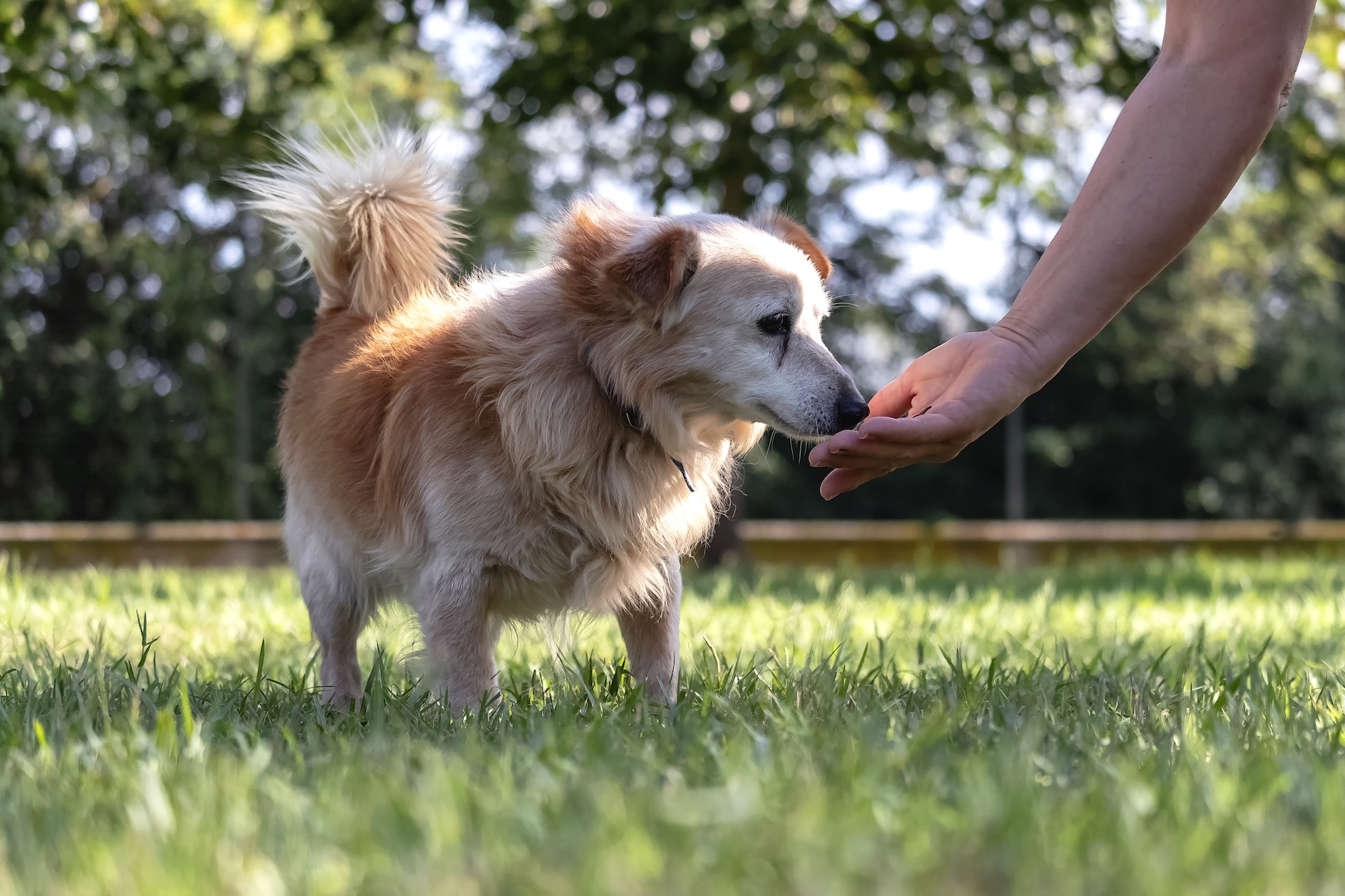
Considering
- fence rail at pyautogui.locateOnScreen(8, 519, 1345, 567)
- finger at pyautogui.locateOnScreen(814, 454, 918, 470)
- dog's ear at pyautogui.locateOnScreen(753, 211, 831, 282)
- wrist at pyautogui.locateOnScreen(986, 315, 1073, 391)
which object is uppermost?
dog's ear at pyautogui.locateOnScreen(753, 211, 831, 282)

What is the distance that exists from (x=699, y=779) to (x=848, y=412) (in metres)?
1.42

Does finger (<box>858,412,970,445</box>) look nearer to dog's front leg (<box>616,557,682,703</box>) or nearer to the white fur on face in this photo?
the white fur on face

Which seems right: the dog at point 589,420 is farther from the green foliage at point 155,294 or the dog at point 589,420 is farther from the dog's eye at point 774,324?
the green foliage at point 155,294

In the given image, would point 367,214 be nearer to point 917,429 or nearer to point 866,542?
point 917,429

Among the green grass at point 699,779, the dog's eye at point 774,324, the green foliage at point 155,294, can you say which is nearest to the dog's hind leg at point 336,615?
the green grass at point 699,779

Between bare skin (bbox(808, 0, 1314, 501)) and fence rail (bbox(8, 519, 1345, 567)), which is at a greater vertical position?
bare skin (bbox(808, 0, 1314, 501))

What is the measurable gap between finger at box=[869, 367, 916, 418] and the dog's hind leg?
5.86ft

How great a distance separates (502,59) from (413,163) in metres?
7.66

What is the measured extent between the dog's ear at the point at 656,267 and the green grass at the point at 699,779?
963 millimetres

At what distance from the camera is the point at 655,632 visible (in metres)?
3.27

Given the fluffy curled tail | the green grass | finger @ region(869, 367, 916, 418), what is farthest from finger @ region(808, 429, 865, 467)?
the fluffy curled tail

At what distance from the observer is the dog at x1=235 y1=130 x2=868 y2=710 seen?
3041 mm

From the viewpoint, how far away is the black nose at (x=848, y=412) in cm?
303

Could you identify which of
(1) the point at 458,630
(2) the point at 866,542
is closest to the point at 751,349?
(1) the point at 458,630
